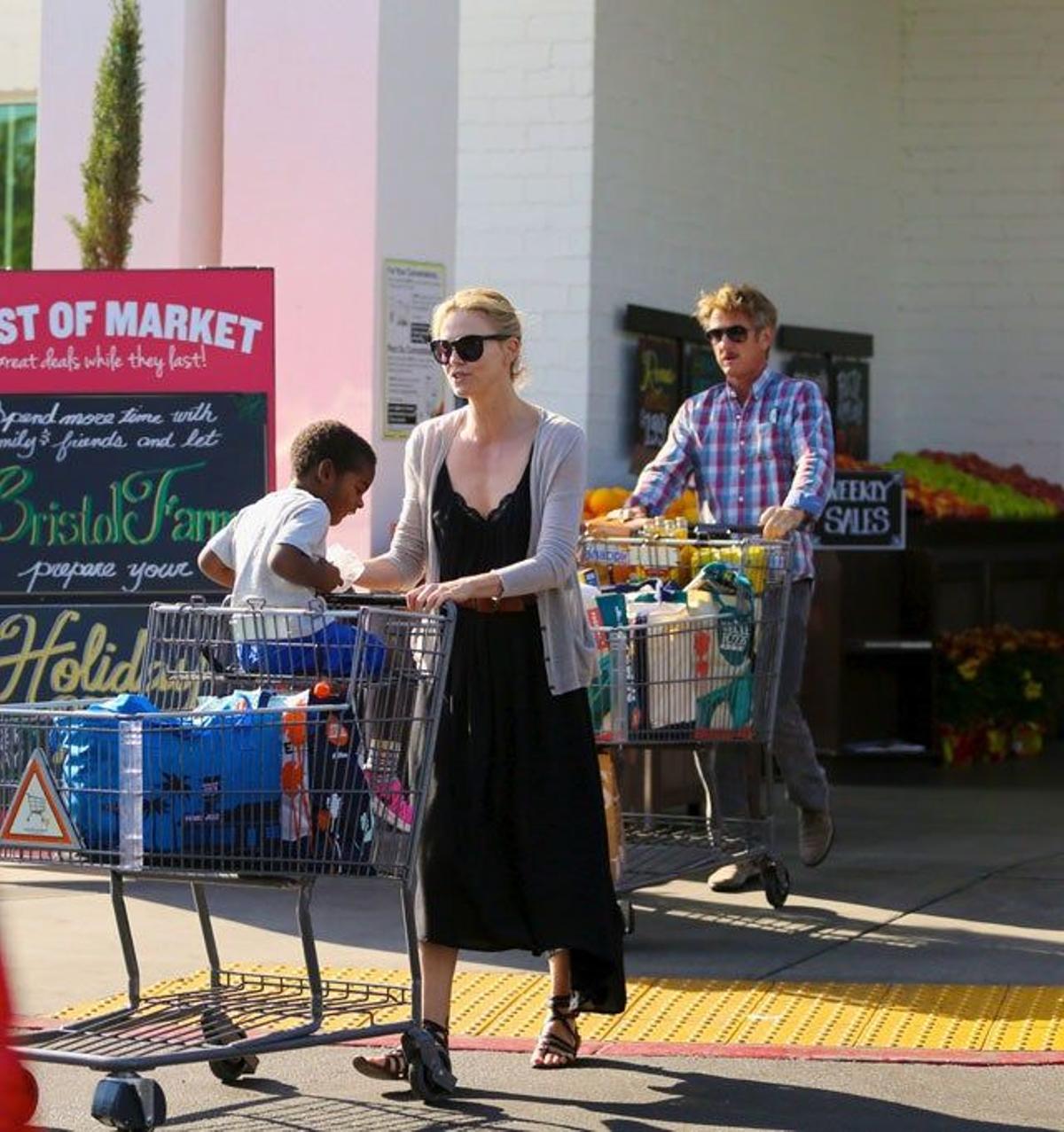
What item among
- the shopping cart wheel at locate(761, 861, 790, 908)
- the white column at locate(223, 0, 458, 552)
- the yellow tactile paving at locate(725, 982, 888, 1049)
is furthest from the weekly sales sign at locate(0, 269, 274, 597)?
the yellow tactile paving at locate(725, 982, 888, 1049)

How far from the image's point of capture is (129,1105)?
516cm

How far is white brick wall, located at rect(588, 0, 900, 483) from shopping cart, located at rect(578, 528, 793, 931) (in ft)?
12.8

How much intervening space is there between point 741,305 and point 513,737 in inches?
119

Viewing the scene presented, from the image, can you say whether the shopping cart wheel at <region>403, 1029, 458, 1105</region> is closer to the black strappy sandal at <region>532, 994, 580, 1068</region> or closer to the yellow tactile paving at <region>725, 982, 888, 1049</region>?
the black strappy sandal at <region>532, 994, 580, 1068</region>

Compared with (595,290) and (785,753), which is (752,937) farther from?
(595,290)

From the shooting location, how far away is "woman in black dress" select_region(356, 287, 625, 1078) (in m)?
5.98

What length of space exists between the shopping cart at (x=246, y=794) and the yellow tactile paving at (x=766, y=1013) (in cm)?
48

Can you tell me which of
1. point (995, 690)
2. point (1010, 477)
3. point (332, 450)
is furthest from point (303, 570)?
point (1010, 477)

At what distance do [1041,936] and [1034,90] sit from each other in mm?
7750

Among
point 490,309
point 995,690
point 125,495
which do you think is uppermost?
point 490,309

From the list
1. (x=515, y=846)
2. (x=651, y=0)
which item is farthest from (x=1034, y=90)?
(x=515, y=846)

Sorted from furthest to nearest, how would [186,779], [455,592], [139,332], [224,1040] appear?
[139,332]
[455,592]
[224,1040]
[186,779]

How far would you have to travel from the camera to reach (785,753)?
8898mm

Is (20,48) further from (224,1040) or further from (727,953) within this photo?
(224,1040)
